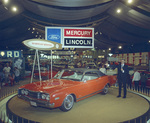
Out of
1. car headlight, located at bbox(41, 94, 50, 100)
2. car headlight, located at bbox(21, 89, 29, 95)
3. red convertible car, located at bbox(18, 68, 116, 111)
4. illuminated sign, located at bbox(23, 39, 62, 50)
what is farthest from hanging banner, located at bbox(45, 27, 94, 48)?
car headlight, located at bbox(41, 94, 50, 100)

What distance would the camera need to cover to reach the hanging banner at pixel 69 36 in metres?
7.23

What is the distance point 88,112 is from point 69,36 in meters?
4.13

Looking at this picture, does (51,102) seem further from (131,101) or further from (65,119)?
(131,101)

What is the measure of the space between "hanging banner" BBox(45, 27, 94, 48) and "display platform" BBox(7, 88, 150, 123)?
308cm

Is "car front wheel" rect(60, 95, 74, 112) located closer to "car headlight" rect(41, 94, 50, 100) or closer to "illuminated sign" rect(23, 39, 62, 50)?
"car headlight" rect(41, 94, 50, 100)

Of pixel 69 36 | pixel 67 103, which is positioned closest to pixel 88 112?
pixel 67 103

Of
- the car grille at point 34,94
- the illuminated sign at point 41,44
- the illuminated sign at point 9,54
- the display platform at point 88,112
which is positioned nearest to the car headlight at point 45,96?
the car grille at point 34,94

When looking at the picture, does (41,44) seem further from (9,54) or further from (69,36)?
(9,54)

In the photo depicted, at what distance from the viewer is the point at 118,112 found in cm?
474

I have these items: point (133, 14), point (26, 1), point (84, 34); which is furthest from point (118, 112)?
point (26, 1)

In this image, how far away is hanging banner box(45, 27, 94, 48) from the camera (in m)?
7.23

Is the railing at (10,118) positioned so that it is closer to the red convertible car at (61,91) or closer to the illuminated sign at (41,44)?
the red convertible car at (61,91)

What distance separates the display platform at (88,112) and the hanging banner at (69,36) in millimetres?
3083

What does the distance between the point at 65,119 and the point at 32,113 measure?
1287 mm
